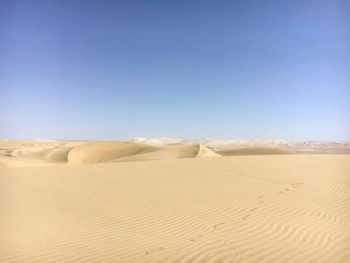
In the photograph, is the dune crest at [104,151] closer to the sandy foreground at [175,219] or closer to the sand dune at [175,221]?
the sandy foreground at [175,219]

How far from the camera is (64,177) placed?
52.3 ft

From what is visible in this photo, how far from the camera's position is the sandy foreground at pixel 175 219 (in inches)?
237

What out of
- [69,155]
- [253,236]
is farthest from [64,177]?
[69,155]

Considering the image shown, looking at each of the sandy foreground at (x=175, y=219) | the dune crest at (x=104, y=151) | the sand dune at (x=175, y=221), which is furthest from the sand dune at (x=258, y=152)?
the sand dune at (x=175, y=221)

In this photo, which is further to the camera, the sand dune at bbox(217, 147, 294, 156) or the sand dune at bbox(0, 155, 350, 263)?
the sand dune at bbox(217, 147, 294, 156)

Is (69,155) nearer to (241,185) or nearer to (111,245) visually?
(241,185)

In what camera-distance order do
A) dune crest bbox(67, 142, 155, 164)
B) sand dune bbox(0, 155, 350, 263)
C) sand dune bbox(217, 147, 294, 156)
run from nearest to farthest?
sand dune bbox(0, 155, 350, 263), dune crest bbox(67, 142, 155, 164), sand dune bbox(217, 147, 294, 156)

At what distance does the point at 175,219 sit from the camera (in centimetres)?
830

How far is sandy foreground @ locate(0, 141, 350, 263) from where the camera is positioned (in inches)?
237

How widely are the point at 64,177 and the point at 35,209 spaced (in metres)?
6.52

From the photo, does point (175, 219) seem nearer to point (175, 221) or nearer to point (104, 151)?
point (175, 221)

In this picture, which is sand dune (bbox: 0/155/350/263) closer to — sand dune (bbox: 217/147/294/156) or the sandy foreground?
the sandy foreground

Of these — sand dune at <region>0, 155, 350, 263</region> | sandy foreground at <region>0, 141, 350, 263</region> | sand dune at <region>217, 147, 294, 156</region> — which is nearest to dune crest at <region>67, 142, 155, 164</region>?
sand dune at <region>217, 147, 294, 156</region>

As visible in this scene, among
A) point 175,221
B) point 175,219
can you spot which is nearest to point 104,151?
point 175,219
